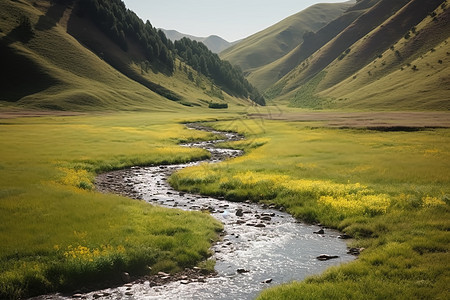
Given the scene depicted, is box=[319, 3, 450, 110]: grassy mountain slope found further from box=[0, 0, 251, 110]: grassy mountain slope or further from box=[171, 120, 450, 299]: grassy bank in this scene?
box=[171, 120, 450, 299]: grassy bank

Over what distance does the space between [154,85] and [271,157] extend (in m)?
165

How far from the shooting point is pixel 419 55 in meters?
191

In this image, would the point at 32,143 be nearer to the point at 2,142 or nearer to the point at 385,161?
the point at 2,142

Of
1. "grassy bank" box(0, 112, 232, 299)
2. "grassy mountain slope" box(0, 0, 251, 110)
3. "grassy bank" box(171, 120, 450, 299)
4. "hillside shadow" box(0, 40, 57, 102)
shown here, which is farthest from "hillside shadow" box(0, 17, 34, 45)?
"grassy bank" box(171, 120, 450, 299)

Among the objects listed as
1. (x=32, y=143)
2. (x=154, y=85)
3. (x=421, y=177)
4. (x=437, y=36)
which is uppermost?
(x=437, y=36)

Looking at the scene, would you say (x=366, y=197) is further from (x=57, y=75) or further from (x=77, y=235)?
(x=57, y=75)

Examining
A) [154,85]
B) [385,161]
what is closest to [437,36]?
[154,85]

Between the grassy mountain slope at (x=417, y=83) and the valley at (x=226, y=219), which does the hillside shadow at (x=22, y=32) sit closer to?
the valley at (x=226, y=219)

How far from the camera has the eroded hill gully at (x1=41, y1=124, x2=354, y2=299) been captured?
13.2m

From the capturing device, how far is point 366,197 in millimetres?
23906

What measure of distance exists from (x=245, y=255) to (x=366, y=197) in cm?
1174

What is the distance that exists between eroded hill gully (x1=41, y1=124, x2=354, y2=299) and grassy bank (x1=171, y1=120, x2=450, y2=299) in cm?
117

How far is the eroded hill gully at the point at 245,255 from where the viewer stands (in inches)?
520

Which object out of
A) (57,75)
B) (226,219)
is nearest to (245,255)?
(226,219)
